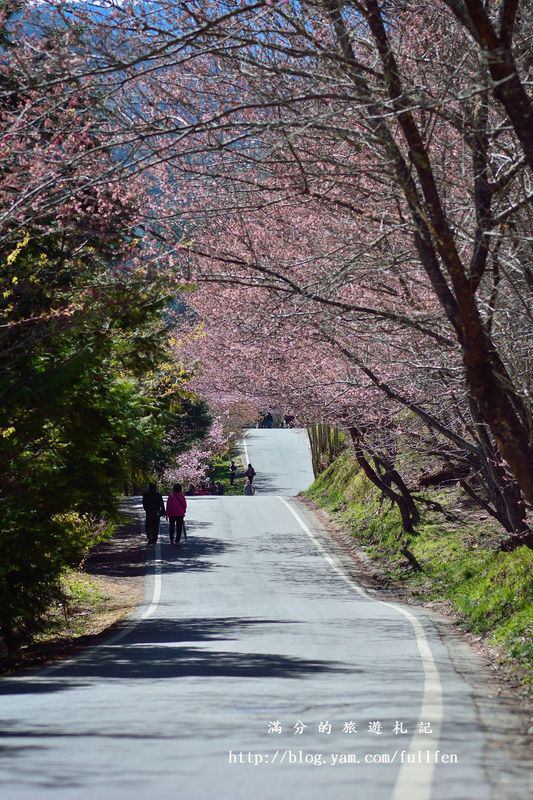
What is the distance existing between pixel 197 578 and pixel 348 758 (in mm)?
17775

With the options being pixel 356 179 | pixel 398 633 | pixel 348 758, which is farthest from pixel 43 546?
pixel 348 758

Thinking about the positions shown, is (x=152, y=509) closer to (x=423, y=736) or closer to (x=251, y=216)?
(x=251, y=216)

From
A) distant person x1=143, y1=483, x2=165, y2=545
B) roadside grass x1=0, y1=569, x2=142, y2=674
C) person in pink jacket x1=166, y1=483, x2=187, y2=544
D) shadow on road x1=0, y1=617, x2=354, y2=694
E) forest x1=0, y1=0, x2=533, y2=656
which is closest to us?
forest x1=0, y1=0, x2=533, y2=656

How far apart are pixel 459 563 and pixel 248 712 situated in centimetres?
1390

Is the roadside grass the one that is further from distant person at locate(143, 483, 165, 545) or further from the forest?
distant person at locate(143, 483, 165, 545)

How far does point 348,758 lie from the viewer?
19.3 feet

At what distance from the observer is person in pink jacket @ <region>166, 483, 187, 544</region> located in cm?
2959

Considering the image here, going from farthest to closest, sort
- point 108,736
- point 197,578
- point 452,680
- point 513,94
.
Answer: point 197,578
point 452,680
point 513,94
point 108,736

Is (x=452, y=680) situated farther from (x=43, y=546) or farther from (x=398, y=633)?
(x=43, y=546)

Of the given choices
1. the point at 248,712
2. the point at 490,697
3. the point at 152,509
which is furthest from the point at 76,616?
the point at 248,712

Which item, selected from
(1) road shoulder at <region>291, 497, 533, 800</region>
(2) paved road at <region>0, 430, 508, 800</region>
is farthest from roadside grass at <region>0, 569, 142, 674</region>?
(1) road shoulder at <region>291, 497, 533, 800</region>

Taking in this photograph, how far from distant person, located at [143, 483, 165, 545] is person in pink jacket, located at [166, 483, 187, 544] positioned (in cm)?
35

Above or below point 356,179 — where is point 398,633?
below

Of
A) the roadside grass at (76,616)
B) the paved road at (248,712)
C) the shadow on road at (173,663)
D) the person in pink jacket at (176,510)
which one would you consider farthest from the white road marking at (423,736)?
the person in pink jacket at (176,510)
